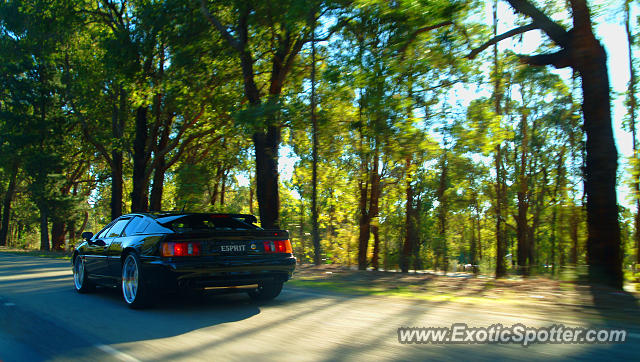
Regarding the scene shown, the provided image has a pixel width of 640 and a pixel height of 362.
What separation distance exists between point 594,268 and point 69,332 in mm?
8912

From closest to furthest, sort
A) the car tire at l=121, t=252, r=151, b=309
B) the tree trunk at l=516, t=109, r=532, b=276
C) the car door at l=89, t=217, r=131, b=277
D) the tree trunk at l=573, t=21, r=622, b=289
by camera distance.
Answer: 1. the car tire at l=121, t=252, r=151, b=309
2. the car door at l=89, t=217, r=131, b=277
3. the tree trunk at l=573, t=21, r=622, b=289
4. the tree trunk at l=516, t=109, r=532, b=276

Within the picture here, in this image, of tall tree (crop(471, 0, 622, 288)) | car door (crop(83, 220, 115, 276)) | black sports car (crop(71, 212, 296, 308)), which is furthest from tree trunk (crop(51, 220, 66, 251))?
tall tree (crop(471, 0, 622, 288))

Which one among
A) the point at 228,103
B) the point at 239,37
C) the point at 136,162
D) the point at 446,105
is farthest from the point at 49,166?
the point at 446,105

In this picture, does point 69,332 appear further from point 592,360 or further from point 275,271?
point 592,360

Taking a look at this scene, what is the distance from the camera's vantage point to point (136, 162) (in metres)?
26.1

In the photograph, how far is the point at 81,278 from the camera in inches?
362

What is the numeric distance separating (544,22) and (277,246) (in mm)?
7732

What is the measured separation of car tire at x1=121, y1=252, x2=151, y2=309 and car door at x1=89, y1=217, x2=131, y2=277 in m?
0.78

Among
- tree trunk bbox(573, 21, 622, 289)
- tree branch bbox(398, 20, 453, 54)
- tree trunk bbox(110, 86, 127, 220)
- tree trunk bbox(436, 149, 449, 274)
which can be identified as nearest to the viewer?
tree trunk bbox(573, 21, 622, 289)

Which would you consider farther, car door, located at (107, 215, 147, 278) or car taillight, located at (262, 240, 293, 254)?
car door, located at (107, 215, 147, 278)

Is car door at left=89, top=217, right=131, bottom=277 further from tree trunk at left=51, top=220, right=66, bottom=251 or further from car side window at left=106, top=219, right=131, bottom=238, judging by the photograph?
tree trunk at left=51, top=220, right=66, bottom=251

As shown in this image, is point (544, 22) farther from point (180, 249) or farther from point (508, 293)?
point (180, 249)

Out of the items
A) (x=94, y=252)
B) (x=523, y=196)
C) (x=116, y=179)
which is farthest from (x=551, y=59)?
(x=523, y=196)

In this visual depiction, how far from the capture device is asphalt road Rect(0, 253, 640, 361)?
14.6ft
